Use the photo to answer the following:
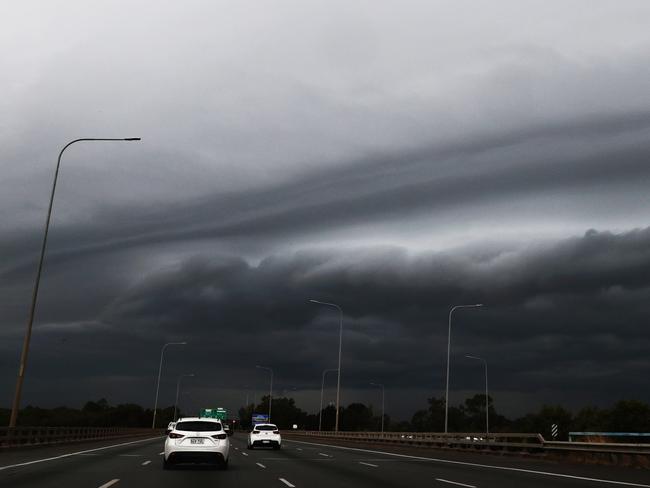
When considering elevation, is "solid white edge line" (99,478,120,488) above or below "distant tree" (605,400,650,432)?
below

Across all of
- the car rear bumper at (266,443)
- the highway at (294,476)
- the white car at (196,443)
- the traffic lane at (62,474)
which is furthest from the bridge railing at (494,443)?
the traffic lane at (62,474)

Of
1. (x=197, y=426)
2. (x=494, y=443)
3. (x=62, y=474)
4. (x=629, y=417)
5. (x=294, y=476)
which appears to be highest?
(x=629, y=417)

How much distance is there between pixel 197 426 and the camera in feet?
71.9

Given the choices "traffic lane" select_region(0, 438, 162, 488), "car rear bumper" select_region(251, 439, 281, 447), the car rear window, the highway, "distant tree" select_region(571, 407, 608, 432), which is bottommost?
→ "traffic lane" select_region(0, 438, 162, 488)

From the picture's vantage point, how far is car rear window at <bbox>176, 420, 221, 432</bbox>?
2178cm

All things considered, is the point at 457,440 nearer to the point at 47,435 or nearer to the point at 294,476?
the point at 47,435

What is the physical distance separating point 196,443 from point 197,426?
1.84 feet

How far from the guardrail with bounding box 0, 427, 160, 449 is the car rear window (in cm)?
1338

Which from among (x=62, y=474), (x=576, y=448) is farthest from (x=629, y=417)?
(x=62, y=474)

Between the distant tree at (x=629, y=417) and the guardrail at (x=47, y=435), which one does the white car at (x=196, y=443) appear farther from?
the distant tree at (x=629, y=417)

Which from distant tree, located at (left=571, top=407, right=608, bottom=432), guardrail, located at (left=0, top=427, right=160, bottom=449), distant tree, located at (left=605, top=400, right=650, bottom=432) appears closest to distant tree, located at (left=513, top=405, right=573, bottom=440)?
distant tree, located at (left=571, top=407, right=608, bottom=432)

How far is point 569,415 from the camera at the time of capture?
156500mm

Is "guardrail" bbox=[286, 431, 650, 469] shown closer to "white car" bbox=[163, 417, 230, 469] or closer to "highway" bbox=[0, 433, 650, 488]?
"highway" bbox=[0, 433, 650, 488]

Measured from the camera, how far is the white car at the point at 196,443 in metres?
21.5
